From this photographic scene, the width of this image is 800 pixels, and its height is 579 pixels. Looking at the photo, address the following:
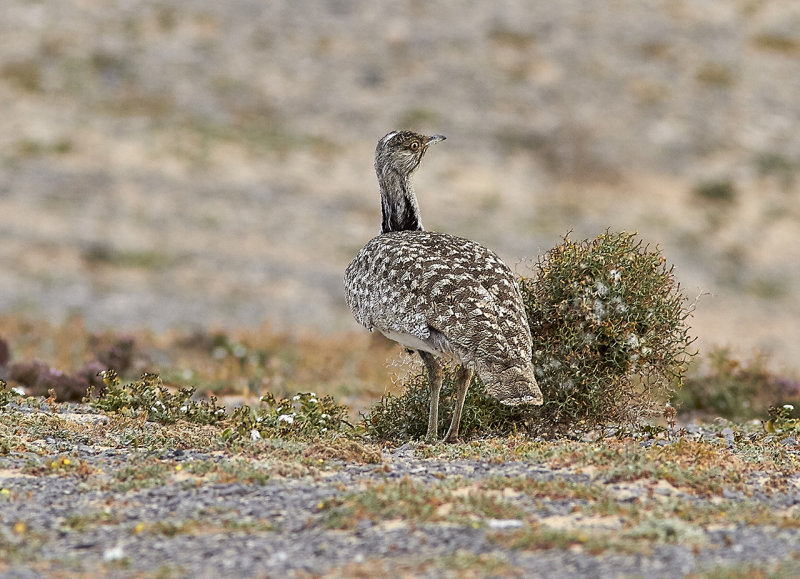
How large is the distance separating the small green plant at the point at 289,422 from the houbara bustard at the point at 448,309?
3.19 ft

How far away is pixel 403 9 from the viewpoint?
40.2 meters

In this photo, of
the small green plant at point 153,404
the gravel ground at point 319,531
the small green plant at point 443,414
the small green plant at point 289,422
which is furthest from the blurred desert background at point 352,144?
the gravel ground at point 319,531

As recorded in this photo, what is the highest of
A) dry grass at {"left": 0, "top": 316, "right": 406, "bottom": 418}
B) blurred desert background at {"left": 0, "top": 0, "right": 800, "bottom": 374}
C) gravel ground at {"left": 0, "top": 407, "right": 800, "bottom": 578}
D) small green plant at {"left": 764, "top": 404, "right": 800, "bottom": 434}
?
blurred desert background at {"left": 0, "top": 0, "right": 800, "bottom": 374}

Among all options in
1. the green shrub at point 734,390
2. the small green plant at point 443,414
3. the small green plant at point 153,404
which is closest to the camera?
the small green plant at point 443,414

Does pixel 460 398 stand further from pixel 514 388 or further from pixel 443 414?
pixel 514 388

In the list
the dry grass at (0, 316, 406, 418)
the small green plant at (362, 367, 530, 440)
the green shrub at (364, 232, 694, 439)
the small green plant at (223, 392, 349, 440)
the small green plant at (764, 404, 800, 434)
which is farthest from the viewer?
the dry grass at (0, 316, 406, 418)

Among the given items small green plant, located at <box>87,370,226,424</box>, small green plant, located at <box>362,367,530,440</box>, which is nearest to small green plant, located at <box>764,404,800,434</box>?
small green plant, located at <box>362,367,530,440</box>

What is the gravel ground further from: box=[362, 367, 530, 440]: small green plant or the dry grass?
the dry grass

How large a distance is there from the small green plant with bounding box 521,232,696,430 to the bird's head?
5.81 ft

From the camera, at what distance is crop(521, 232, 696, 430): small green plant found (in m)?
9.18

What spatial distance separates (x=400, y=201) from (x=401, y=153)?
457 mm

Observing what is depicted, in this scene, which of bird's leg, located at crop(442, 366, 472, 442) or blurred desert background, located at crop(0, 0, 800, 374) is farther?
blurred desert background, located at crop(0, 0, 800, 374)

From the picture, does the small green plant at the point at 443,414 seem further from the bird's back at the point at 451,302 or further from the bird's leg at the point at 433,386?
the bird's back at the point at 451,302

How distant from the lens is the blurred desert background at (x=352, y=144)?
87.2ft
